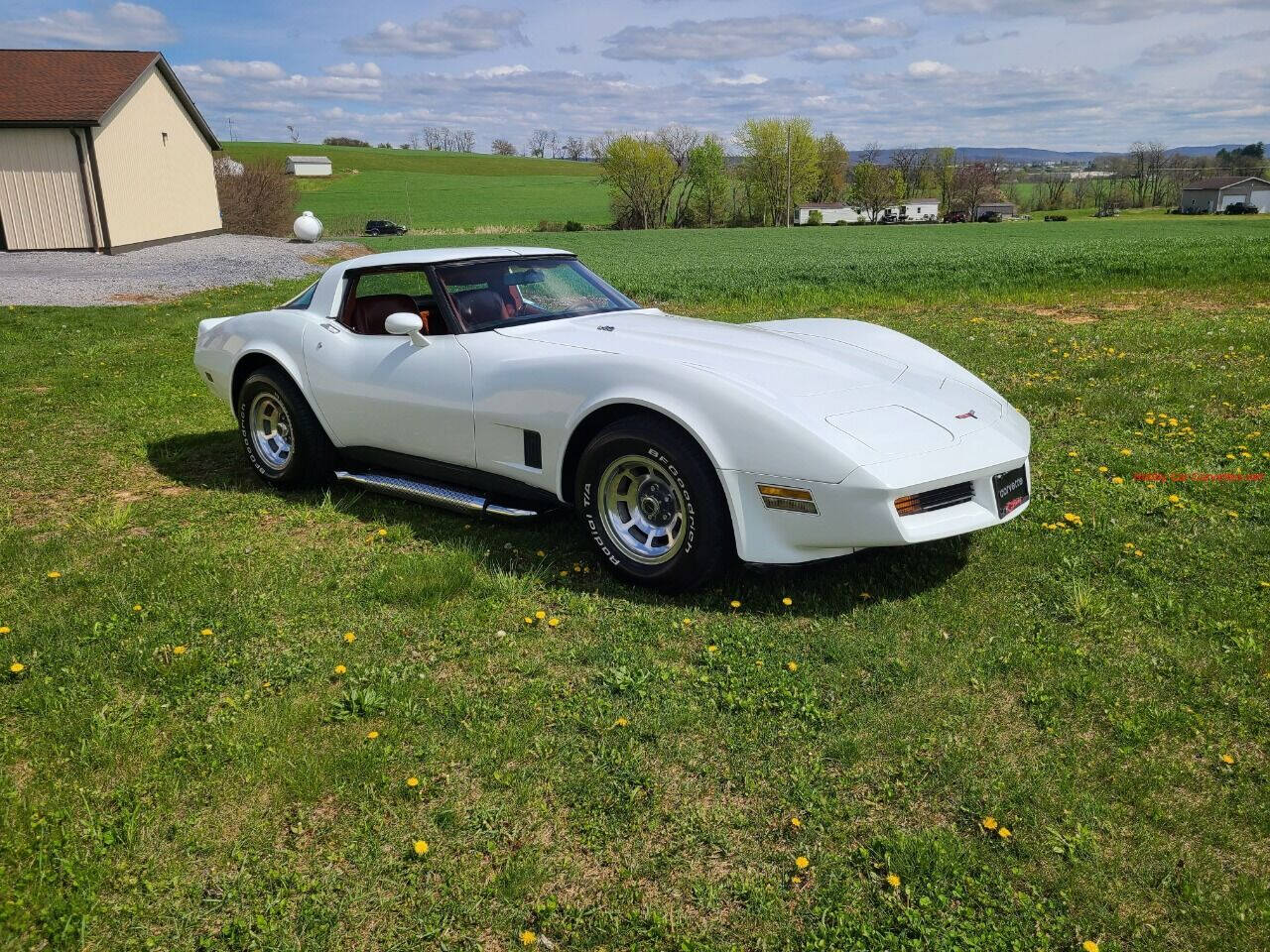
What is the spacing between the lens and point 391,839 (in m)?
2.70

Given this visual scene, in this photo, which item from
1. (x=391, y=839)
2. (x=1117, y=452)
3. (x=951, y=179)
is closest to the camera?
(x=391, y=839)

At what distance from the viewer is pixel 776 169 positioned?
90562mm

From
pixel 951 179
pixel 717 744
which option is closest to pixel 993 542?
pixel 717 744

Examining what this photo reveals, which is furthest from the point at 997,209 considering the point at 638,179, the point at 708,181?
the point at 638,179

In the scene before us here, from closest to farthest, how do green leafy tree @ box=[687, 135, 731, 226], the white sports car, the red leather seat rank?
the white sports car < the red leather seat < green leafy tree @ box=[687, 135, 731, 226]

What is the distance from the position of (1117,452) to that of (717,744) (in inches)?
160

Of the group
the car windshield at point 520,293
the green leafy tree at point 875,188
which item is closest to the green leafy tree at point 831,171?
the green leafy tree at point 875,188

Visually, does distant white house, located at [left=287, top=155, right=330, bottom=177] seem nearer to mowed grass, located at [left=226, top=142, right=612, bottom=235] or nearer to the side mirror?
mowed grass, located at [left=226, top=142, right=612, bottom=235]

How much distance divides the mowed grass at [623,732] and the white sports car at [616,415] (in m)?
0.35

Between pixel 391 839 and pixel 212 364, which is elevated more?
pixel 212 364

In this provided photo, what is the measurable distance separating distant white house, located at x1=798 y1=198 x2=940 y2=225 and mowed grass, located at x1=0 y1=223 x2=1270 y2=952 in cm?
9422

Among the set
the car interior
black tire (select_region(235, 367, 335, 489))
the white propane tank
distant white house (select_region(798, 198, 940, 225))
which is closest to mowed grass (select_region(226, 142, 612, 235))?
the white propane tank

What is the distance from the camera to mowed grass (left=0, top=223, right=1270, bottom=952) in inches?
96.3

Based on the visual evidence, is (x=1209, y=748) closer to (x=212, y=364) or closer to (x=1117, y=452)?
(x=1117, y=452)
